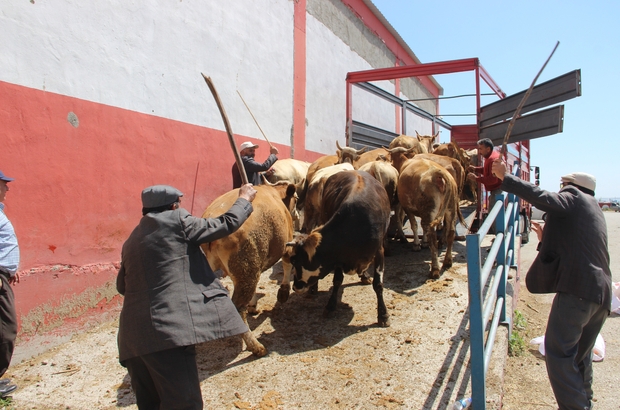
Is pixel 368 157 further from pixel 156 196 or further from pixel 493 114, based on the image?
pixel 156 196

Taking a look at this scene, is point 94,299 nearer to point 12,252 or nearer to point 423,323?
point 12,252

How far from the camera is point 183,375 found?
2699mm

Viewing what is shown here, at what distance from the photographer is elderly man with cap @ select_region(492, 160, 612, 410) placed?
331 centimetres

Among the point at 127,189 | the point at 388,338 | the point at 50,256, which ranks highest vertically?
the point at 127,189

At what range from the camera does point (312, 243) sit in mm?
Answer: 4977

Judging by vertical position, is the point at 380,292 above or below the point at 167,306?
below

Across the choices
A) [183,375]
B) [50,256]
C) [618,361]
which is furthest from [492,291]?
[50,256]

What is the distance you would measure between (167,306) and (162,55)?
493 centimetres

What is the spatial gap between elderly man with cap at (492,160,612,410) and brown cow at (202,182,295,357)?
2337mm

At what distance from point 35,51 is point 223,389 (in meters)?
4.09

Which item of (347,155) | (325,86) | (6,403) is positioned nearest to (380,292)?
(6,403)

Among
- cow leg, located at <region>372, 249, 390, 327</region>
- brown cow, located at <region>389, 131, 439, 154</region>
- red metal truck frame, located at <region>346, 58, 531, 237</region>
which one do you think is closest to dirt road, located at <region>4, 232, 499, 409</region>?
cow leg, located at <region>372, 249, 390, 327</region>

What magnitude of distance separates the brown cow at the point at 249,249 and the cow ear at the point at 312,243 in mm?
268

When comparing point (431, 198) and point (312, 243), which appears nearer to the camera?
point (312, 243)
